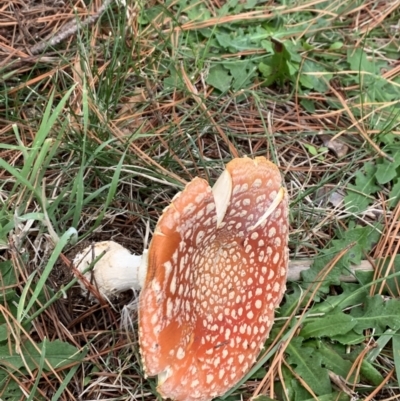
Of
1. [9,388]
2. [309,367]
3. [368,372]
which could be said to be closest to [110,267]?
[9,388]

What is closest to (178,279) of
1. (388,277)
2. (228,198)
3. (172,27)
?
(228,198)

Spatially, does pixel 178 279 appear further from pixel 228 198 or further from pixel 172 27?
pixel 172 27

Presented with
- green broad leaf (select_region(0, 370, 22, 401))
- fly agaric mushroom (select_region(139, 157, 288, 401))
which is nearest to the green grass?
green broad leaf (select_region(0, 370, 22, 401))

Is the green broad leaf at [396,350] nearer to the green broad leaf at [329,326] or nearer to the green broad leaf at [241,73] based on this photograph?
the green broad leaf at [329,326]

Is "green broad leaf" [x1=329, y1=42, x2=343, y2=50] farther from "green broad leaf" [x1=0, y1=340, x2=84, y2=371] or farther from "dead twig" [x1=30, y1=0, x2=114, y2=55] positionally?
"green broad leaf" [x1=0, y1=340, x2=84, y2=371]

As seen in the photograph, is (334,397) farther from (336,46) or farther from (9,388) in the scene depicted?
(336,46)

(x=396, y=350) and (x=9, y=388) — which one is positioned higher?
(x=9, y=388)
